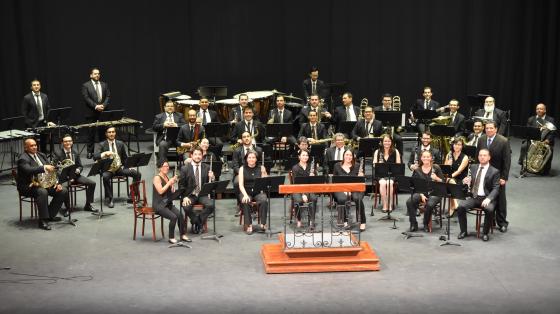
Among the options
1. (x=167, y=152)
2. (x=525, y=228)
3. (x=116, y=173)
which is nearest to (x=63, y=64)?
(x=167, y=152)

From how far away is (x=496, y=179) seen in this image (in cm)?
1062

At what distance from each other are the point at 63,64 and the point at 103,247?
8838 millimetres

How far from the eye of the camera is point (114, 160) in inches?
494

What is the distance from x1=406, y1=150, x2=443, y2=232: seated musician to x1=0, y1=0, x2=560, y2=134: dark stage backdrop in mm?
7542

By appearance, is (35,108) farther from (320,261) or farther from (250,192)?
(320,261)

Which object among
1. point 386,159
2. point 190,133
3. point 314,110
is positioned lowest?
point 386,159

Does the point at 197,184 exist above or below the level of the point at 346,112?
below

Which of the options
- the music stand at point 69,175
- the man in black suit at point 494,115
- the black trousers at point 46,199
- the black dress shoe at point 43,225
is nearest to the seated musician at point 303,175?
the music stand at point 69,175

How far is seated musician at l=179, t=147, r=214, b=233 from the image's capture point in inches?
431

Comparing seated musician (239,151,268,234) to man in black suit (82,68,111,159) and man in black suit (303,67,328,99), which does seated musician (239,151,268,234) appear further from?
man in black suit (82,68,111,159)

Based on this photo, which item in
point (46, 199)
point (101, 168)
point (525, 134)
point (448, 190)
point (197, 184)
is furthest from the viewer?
point (525, 134)

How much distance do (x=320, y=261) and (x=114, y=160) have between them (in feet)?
15.0

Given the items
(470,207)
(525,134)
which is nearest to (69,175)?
(470,207)

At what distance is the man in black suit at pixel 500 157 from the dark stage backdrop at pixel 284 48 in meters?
7.57
